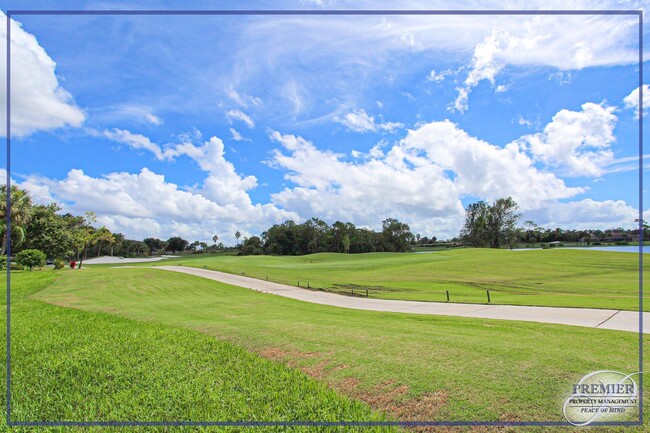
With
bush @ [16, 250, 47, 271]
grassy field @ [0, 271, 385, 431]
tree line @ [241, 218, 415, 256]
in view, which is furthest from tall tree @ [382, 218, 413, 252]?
bush @ [16, 250, 47, 271]

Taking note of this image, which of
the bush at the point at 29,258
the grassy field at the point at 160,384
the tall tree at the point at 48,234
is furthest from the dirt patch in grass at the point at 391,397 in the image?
the tall tree at the point at 48,234

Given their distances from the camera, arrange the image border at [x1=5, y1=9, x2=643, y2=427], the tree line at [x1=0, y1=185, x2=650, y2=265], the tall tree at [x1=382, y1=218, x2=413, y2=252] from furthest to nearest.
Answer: the tall tree at [x1=382, y1=218, x2=413, y2=252], the tree line at [x1=0, y1=185, x2=650, y2=265], the image border at [x1=5, y1=9, x2=643, y2=427]

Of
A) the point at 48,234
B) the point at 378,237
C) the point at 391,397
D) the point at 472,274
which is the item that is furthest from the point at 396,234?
the point at 48,234

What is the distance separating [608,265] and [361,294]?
96.2 ft

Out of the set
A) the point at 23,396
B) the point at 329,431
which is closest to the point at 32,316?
the point at 23,396

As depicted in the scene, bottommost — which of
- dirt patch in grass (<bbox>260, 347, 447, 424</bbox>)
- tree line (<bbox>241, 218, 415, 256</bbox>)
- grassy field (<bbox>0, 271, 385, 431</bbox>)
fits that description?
grassy field (<bbox>0, 271, 385, 431</bbox>)

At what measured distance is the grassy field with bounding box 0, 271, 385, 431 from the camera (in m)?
4.37

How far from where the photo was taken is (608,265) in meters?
37.1

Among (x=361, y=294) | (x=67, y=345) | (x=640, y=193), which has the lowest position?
(x=361, y=294)

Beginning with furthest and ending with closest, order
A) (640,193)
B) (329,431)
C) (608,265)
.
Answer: (608,265) → (329,431) → (640,193)

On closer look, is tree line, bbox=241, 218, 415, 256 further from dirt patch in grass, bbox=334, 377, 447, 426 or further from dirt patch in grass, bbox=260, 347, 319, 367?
dirt patch in grass, bbox=334, 377, 447, 426

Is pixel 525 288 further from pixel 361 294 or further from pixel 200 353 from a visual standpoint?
pixel 200 353

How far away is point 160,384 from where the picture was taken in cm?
527

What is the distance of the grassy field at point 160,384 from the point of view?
4371 millimetres
